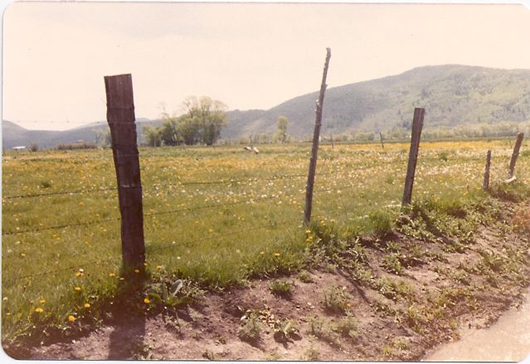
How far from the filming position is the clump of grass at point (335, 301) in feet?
19.6

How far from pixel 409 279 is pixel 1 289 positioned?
6.54 m

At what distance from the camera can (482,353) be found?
19.0ft

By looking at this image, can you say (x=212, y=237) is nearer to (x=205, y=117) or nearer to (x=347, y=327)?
(x=347, y=327)

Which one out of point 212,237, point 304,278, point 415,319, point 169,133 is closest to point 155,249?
point 212,237

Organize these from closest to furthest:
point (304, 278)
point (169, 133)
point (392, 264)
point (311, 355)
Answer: point (311, 355)
point (304, 278)
point (392, 264)
point (169, 133)

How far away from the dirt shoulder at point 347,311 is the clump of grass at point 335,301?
2 centimetres

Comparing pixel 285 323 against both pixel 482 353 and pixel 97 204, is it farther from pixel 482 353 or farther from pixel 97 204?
pixel 97 204

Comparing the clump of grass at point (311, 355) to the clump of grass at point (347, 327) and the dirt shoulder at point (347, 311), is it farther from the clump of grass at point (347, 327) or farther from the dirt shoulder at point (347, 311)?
the clump of grass at point (347, 327)

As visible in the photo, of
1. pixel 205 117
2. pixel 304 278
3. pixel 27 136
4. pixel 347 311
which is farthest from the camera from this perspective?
pixel 205 117

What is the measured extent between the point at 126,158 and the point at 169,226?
357 centimetres

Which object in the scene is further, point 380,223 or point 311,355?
point 380,223

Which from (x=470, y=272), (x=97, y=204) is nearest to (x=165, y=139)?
(x=97, y=204)

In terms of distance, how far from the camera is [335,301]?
5988 millimetres

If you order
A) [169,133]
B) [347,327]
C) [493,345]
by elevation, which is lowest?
[493,345]
